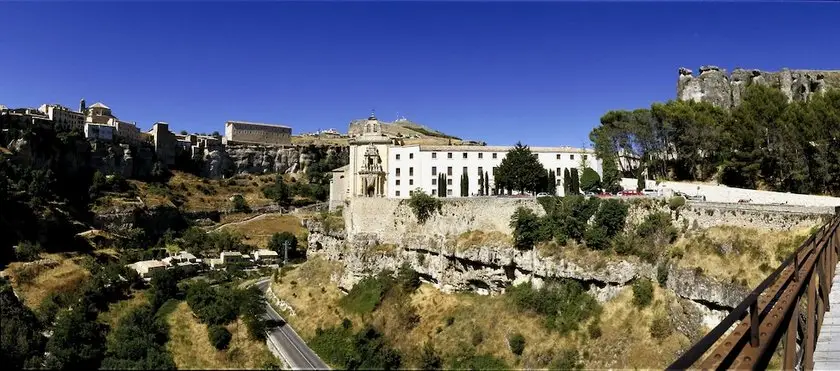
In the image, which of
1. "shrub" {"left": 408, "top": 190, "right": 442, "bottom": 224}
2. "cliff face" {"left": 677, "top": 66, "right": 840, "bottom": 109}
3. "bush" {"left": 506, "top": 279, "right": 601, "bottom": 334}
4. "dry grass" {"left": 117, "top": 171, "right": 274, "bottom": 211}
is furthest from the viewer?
"dry grass" {"left": 117, "top": 171, "right": 274, "bottom": 211}

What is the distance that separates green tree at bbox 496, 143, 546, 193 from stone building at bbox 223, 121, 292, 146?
77959 millimetres

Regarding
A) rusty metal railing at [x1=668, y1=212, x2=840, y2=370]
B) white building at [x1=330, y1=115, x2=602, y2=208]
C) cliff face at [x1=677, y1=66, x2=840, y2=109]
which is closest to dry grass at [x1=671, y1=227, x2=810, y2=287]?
rusty metal railing at [x1=668, y1=212, x2=840, y2=370]

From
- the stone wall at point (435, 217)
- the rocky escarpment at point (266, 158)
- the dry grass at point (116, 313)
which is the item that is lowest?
the dry grass at point (116, 313)

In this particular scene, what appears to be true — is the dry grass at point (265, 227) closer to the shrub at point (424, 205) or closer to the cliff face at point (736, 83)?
the shrub at point (424, 205)

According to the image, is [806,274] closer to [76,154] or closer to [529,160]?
A: [529,160]

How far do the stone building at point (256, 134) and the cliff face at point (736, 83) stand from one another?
255ft

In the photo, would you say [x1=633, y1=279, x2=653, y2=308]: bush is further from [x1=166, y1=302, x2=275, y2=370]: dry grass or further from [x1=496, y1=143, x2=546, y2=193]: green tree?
[x1=166, y1=302, x2=275, y2=370]: dry grass

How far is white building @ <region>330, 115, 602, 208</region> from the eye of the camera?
4628 cm

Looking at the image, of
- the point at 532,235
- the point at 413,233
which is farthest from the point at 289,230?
the point at 532,235

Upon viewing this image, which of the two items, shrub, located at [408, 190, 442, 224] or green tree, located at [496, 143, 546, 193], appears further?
green tree, located at [496, 143, 546, 193]

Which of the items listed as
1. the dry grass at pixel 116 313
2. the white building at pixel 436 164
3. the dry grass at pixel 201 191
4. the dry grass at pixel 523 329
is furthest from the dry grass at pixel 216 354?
the dry grass at pixel 201 191

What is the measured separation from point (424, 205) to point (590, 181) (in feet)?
42.7

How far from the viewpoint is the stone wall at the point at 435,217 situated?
36.5 metres

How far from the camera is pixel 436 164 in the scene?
47.1 m
